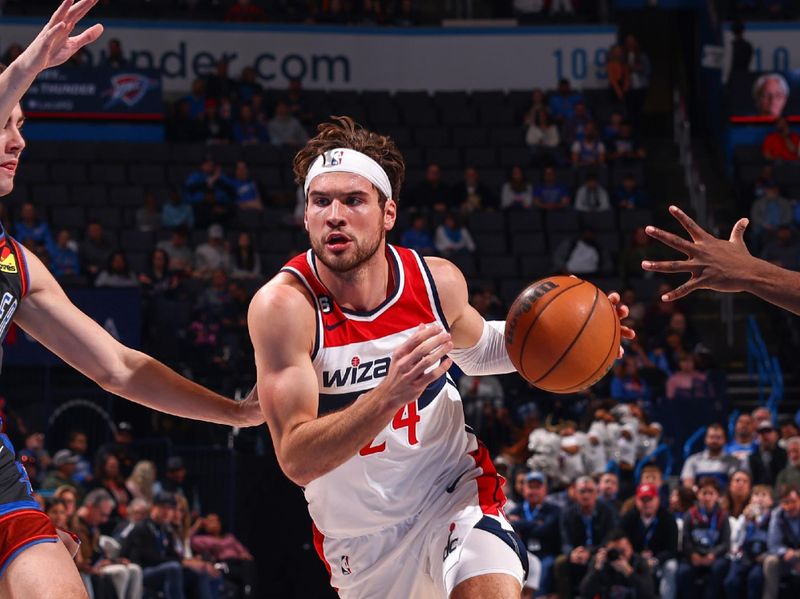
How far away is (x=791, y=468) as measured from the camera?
44.9 ft

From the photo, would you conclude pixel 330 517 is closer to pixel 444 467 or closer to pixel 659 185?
pixel 444 467

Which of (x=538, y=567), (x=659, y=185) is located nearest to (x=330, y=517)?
(x=538, y=567)

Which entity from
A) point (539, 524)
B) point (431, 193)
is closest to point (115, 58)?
point (431, 193)

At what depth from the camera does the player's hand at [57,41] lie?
4.69 meters

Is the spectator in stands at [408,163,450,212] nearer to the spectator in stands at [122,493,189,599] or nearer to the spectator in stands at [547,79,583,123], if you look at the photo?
the spectator in stands at [547,79,583,123]

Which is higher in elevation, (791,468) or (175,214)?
(175,214)

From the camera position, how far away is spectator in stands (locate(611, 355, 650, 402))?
15844mm

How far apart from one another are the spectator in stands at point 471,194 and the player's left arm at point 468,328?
43.4 ft

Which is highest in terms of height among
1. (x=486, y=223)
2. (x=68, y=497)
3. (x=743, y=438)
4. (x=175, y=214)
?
(x=175, y=214)

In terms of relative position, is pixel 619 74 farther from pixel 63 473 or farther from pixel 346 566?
pixel 346 566

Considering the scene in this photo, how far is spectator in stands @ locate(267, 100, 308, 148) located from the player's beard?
15.2m

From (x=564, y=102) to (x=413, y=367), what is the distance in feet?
57.3

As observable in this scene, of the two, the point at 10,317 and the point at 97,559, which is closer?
the point at 10,317

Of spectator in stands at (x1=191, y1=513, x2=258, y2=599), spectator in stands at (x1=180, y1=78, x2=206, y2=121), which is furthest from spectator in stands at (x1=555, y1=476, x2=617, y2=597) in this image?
spectator in stands at (x1=180, y1=78, x2=206, y2=121)
